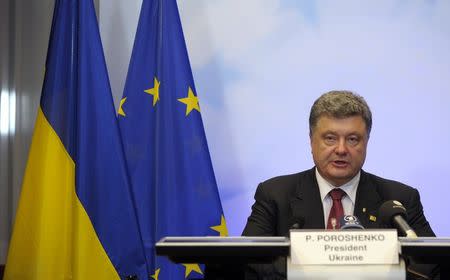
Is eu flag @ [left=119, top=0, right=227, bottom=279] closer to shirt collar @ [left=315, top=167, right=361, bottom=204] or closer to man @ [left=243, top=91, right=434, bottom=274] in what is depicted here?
man @ [left=243, top=91, right=434, bottom=274]

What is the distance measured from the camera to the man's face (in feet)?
7.94

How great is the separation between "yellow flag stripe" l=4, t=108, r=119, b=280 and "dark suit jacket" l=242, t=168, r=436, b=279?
113 cm

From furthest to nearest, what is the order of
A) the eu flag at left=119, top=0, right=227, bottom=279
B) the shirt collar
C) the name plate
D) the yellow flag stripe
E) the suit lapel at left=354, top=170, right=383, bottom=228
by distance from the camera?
1. the eu flag at left=119, top=0, right=227, bottom=279
2. the yellow flag stripe
3. the shirt collar
4. the suit lapel at left=354, top=170, right=383, bottom=228
5. the name plate

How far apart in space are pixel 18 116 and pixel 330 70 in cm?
201

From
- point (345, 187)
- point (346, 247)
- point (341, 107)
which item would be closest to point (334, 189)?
point (345, 187)

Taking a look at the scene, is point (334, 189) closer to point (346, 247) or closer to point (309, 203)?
point (309, 203)

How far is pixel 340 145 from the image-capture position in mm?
2418

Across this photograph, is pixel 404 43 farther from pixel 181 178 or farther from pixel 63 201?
pixel 63 201

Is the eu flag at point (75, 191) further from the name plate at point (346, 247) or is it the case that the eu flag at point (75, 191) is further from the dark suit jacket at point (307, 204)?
the name plate at point (346, 247)

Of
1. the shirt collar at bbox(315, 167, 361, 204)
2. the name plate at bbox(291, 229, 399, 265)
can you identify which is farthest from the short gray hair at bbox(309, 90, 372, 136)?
the name plate at bbox(291, 229, 399, 265)

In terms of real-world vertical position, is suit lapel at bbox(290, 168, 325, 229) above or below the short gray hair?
below

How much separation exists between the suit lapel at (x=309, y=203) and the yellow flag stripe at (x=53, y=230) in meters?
1.25

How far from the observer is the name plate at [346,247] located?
1.39m

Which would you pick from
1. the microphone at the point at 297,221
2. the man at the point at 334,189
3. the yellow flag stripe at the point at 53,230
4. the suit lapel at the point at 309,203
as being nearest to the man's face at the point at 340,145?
the man at the point at 334,189
